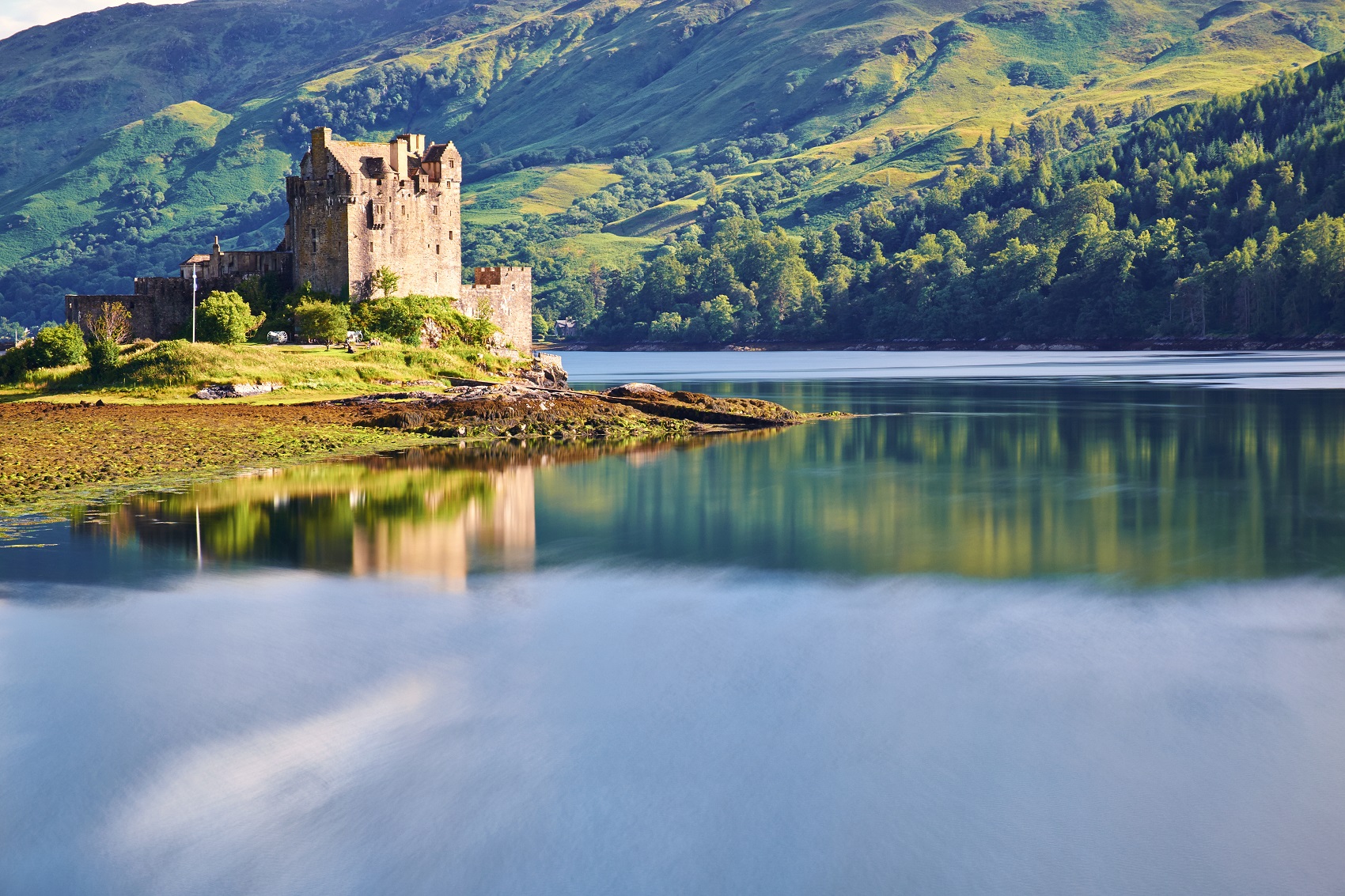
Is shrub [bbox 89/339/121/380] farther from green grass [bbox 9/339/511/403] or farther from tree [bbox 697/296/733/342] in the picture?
tree [bbox 697/296/733/342]

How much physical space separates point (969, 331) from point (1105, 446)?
421 ft

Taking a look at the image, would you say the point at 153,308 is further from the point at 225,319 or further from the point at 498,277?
the point at 498,277

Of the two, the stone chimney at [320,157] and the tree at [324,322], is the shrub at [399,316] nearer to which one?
the tree at [324,322]

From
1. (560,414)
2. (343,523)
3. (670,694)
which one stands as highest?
(560,414)

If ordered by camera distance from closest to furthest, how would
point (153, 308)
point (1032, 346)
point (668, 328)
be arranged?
point (153, 308) → point (1032, 346) → point (668, 328)

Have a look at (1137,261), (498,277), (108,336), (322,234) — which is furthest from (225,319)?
(1137,261)

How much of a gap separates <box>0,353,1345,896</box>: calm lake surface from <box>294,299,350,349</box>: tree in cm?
2586

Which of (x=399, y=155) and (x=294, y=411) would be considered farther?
(x=399, y=155)

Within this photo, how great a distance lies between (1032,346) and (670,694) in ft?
503

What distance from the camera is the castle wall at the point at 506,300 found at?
68688 mm

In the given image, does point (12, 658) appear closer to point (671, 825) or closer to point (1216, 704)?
point (671, 825)

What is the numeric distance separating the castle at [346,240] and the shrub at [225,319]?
1032 mm

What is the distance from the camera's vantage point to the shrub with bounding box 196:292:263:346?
5828 cm

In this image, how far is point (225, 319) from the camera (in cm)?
5822
